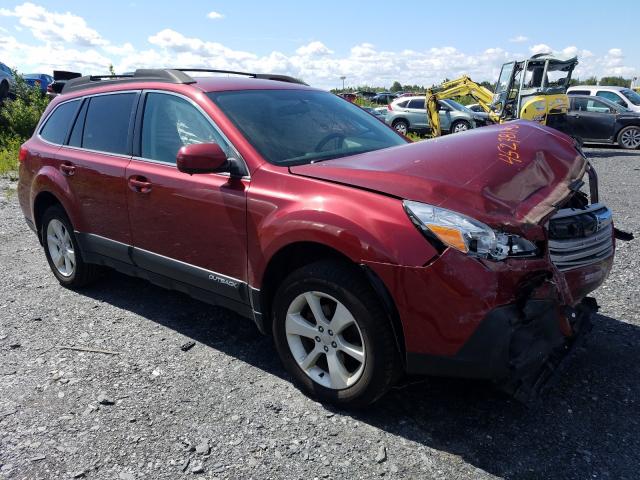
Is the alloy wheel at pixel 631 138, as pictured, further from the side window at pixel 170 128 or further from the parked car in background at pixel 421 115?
the side window at pixel 170 128

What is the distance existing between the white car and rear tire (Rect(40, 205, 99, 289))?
16.8m

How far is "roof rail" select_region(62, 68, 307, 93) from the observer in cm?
378

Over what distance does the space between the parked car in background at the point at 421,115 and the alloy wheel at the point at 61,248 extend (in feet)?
57.7

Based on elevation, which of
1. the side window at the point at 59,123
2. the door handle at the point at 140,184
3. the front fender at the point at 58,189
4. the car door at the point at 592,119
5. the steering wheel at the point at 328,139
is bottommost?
the car door at the point at 592,119

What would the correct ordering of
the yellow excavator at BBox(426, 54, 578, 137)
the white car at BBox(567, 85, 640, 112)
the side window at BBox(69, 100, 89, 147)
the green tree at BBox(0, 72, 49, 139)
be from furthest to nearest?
1. the white car at BBox(567, 85, 640, 112)
2. the green tree at BBox(0, 72, 49, 139)
3. the yellow excavator at BBox(426, 54, 578, 137)
4. the side window at BBox(69, 100, 89, 147)

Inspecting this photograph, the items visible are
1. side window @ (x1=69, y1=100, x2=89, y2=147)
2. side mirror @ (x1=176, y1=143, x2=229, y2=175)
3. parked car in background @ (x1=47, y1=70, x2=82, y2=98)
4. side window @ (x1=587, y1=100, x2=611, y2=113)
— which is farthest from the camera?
side window @ (x1=587, y1=100, x2=611, y2=113)

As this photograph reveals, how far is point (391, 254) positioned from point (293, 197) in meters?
0.69

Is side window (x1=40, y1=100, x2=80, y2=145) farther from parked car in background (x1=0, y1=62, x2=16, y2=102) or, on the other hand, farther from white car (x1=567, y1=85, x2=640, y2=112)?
white car (x1=567, y1=85, x2=640, y2=112)

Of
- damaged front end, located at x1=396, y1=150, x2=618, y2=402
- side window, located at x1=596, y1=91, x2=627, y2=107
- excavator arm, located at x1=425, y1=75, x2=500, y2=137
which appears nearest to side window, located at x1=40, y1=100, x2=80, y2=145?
damaged front end, located at x1=396, y1=150, x2=618, y2=402

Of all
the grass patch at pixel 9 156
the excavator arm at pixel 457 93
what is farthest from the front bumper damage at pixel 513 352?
the excavator arm at pixel 457 93

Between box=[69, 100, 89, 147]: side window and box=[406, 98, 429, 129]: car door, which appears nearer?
box=[69, 100, 89, 147]: side window

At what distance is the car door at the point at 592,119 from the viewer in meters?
16.0

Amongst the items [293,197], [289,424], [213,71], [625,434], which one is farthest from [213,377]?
[213,71]

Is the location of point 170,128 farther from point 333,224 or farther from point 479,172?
point 479,172
